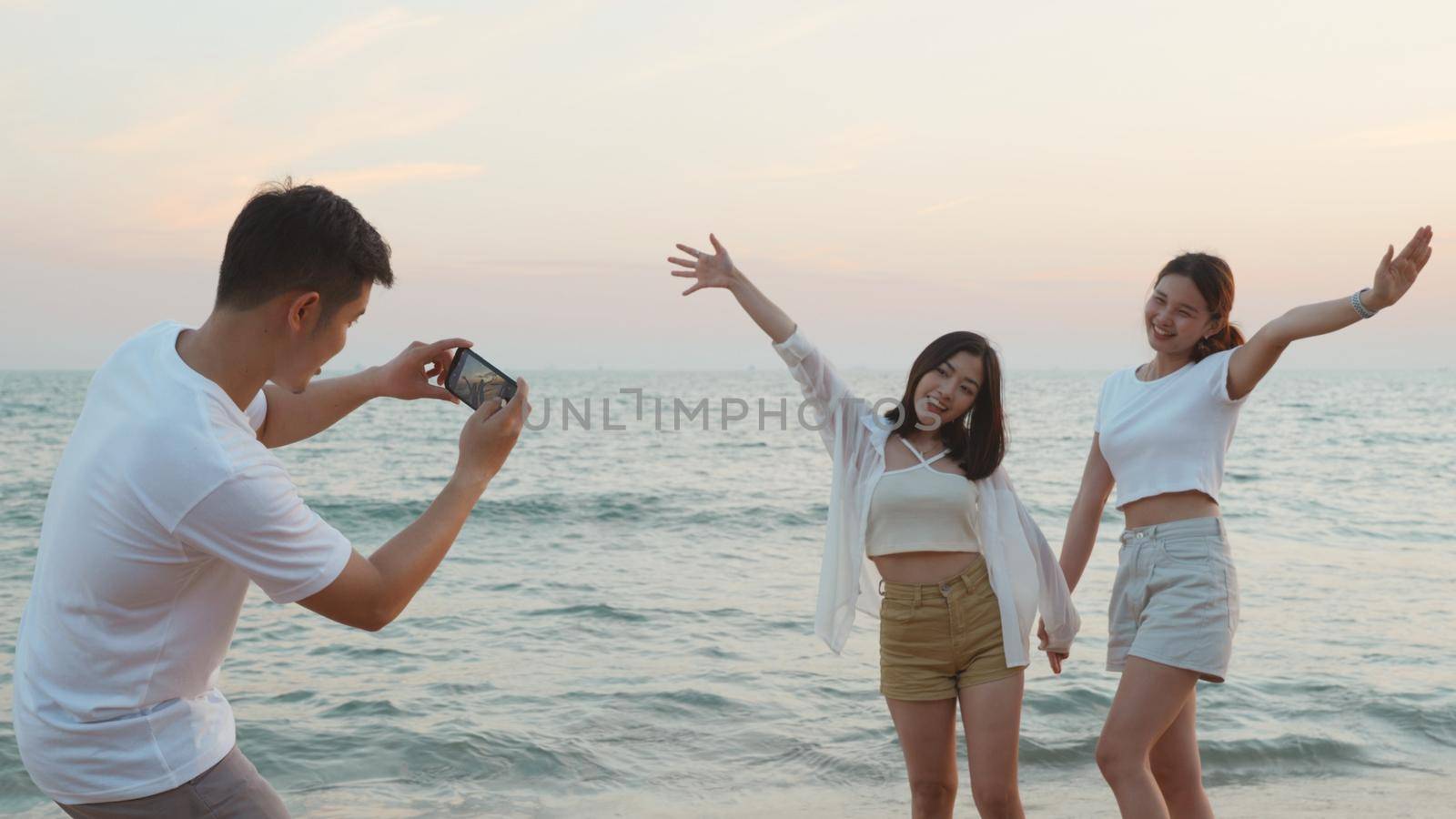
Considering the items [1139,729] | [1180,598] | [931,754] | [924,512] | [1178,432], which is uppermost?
[1178,432]

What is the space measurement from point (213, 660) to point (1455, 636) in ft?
30.7

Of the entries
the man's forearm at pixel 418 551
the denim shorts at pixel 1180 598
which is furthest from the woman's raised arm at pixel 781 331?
the man's forearm at pixel 418 551

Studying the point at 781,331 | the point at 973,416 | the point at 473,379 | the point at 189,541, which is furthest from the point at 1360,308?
the point at 189,541

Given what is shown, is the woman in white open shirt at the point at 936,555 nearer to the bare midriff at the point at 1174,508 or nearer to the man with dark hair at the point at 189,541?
the bare midriff at the point at 1174,508

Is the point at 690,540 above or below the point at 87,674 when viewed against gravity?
below

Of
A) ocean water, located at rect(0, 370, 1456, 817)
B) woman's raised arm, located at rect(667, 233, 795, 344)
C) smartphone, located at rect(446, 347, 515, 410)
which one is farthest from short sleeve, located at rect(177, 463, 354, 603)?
ocean water, located at rect(0, 370, 1456, 817)

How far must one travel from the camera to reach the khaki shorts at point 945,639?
3.90 m

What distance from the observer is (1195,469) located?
3818mm

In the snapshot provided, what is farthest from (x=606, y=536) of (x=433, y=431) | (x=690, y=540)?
(x=433, y=431)

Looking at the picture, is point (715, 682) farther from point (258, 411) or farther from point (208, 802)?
point (208, 802)

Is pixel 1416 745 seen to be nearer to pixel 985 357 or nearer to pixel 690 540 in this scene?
pixel 985 357

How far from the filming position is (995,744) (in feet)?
12.6

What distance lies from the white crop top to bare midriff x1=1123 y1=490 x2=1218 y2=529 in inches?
20.7

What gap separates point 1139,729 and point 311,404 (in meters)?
2.66
